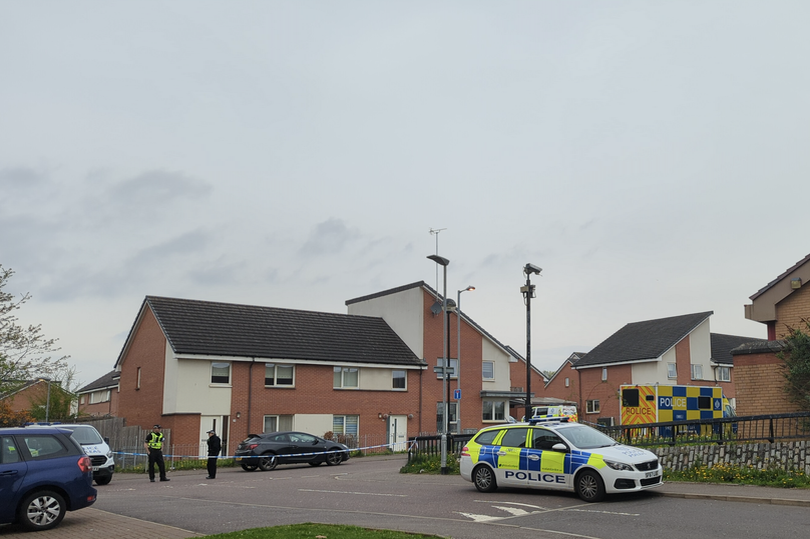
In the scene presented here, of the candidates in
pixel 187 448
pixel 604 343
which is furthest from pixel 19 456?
pixel 604 343

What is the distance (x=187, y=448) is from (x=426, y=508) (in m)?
22.6

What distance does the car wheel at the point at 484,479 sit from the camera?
1753cm

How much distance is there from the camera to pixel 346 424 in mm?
42188

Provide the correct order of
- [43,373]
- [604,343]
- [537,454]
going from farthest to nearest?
[604,343] < [43,373] < [537,454]

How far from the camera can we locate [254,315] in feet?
143

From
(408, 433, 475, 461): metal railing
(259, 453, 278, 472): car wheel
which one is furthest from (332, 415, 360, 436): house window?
(408, 433, 475, 461): metal railing

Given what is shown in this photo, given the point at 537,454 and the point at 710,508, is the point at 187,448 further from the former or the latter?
the point at 710,508

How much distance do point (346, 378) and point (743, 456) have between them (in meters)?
27.2

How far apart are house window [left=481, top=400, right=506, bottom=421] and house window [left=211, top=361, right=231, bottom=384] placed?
16.0 metres

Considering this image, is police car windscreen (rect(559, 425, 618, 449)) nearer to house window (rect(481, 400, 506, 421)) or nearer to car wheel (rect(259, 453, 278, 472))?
car wheel (rect(259, 453, 278, 472))

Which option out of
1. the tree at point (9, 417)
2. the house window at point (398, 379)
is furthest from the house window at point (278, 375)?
the tree at point (9, 417)

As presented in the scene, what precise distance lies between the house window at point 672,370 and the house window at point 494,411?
13072 mm

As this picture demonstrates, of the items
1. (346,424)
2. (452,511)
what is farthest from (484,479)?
(346,424)

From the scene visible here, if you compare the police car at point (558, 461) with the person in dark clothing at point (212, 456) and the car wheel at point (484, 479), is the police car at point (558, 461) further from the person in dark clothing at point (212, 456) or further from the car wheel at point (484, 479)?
the person in dark clothing at point (212, 456)
